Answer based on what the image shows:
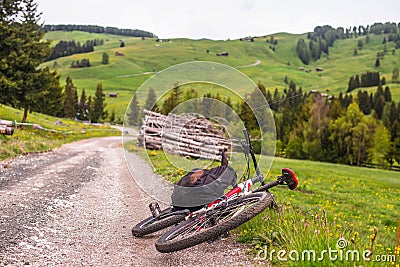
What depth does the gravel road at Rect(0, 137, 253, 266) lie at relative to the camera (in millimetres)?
5914

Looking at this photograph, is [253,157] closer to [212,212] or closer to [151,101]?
[212,212]

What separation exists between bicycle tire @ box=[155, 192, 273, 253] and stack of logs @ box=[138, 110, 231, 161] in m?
1.48

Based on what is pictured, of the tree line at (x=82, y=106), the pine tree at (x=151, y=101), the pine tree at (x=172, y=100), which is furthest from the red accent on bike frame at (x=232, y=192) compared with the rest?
the tree line at (x=82, y=106)

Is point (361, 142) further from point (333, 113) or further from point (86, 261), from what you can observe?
point (86, 261)

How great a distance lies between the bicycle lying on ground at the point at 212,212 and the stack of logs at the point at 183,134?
41.0 inches

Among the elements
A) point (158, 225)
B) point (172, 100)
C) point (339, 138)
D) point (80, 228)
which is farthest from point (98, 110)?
point (158, 225)

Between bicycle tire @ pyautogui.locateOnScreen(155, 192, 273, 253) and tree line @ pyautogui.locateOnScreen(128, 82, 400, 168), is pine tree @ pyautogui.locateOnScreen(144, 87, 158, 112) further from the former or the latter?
tree line @ pyautogui.locateOnScreen(128, 82, 400, 168)

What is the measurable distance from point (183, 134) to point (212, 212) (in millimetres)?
2774

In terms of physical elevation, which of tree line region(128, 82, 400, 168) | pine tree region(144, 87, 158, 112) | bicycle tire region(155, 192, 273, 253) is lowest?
tree line region(128, 82, 400, 168)

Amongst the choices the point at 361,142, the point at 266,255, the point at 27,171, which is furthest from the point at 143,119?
the point at 361,142

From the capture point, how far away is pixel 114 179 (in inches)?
567

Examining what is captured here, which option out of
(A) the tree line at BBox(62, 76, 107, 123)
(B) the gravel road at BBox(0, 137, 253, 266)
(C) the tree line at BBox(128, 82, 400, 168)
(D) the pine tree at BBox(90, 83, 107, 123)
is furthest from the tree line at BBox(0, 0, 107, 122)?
(D) the pine tree at BBox(90, 83, 107, 123)

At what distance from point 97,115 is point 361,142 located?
219 feet

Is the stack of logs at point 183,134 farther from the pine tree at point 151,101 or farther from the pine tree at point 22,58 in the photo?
the pine tree at point 22,58
